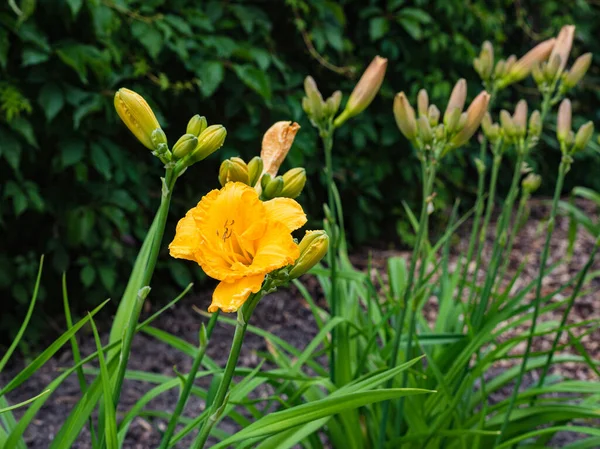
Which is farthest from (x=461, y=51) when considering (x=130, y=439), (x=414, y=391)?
(x=414, y=391)

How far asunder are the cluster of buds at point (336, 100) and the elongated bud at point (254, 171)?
45 centimetres

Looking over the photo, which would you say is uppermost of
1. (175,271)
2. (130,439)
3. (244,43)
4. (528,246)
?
(244,43)

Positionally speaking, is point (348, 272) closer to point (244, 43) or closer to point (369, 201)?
point (244, 43)

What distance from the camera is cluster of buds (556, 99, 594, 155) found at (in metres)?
1.39

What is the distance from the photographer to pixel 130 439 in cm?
207

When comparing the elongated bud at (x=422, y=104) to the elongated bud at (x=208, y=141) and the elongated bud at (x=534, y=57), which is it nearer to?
the elongated bud at (x=534, y=57)

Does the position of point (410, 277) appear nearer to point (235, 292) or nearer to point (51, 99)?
point (235, 292)

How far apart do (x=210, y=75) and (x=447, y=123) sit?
1.39 m

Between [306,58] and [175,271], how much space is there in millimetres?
1164

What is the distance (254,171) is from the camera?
3.19 feet

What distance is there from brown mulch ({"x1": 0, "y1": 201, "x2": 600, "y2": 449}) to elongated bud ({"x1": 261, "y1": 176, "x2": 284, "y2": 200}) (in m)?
0.87

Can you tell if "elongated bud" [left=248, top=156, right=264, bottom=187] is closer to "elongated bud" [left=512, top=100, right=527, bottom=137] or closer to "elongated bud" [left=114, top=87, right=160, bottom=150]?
"elongated bud" [left=114, top=87, right=160, bottom=150]

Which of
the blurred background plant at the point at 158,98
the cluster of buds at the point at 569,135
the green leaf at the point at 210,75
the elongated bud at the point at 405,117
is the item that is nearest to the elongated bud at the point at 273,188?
the elongated bud at the point at 405,117

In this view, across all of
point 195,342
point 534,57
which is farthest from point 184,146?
point 195,342
